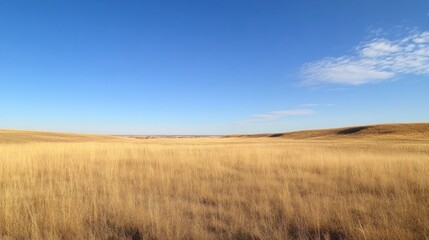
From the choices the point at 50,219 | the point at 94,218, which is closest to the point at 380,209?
the point at 94,218

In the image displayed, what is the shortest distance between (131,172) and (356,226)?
262 inches

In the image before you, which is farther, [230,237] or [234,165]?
[234,165]

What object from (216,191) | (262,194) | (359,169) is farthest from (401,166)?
(216,191)

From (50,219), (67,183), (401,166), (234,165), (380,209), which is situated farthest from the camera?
(234,165)

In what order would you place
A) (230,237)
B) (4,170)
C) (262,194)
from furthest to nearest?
(4,170), (262,194), (230,237)

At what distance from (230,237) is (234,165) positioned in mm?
7015

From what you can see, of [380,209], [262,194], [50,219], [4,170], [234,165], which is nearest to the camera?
[50,219]

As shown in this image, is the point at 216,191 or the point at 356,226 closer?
the point at 356,226

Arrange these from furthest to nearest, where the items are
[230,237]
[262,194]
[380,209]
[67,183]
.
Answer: [67,183] < [262,194] < [380,209] < [230,237]

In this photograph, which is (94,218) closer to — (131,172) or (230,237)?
(230,237)

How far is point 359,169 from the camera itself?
340 inches

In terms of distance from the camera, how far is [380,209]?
15.0 ft

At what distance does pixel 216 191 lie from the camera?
6195mm

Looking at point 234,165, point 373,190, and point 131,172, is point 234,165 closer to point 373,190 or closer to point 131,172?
point 131,172
